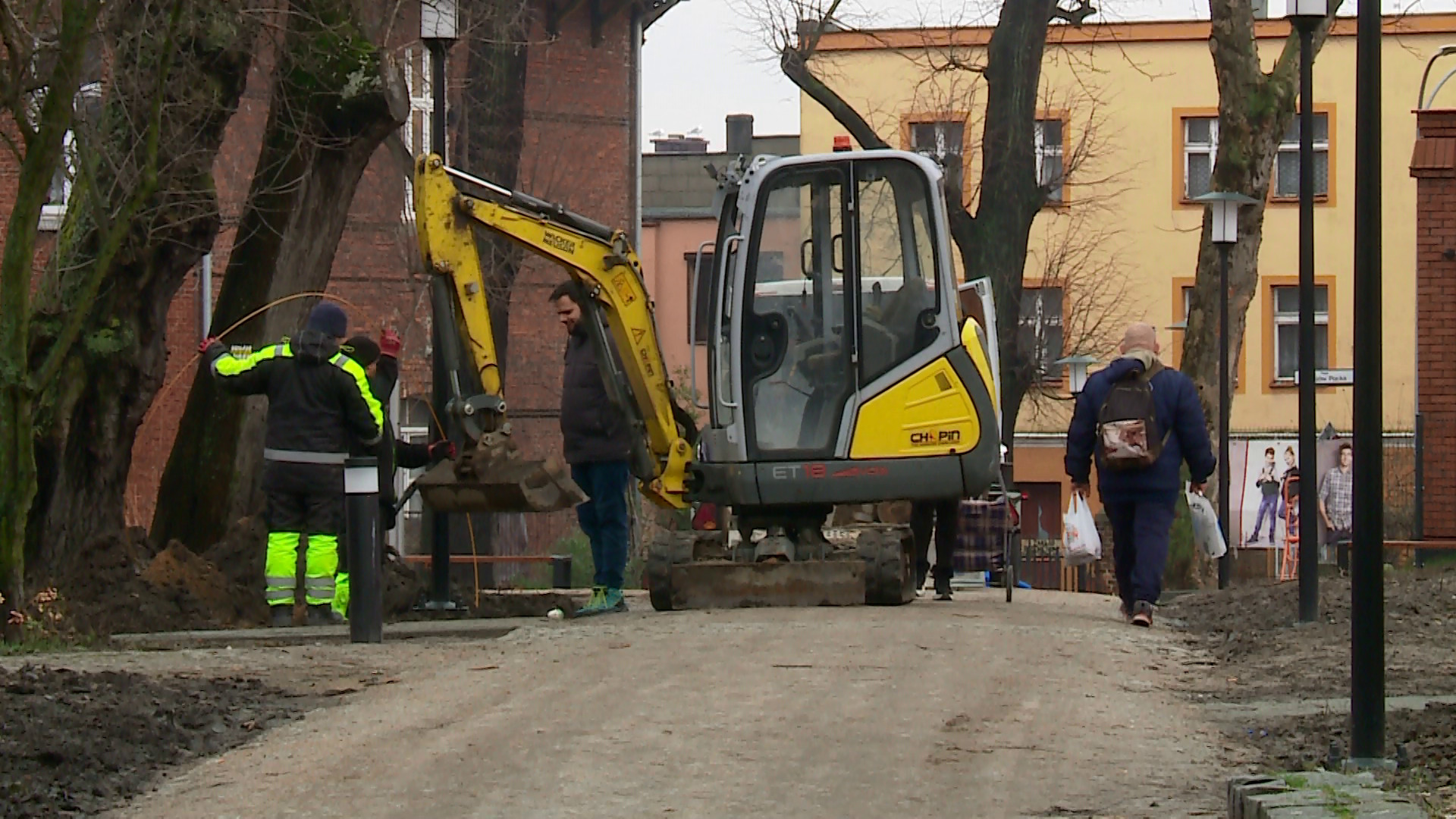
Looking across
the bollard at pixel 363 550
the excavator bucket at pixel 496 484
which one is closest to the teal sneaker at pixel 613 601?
the excavator bucket at pixel 496 484

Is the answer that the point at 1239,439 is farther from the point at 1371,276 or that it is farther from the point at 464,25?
the point at 1371,276

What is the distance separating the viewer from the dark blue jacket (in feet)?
46.7

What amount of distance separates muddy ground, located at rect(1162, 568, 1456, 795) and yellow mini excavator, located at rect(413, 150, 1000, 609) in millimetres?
2017

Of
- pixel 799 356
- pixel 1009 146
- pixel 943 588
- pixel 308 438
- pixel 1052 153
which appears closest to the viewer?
pixel 308 438

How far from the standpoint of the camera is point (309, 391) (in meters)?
13.9

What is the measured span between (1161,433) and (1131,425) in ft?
0.66

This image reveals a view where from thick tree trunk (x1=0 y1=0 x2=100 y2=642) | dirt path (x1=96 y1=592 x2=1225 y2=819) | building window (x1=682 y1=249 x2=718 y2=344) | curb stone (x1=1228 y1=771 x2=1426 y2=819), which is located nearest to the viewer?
curb stone (x1=1228 y1=771 x2=1426 y2=819)

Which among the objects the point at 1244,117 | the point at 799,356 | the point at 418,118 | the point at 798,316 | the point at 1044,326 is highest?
the point at 418,118

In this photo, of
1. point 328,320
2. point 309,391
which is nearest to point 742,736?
point 309,391

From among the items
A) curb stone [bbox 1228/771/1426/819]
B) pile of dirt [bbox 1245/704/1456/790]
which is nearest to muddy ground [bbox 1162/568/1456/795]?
pile of dirt [bbox 1245/704/1456/790]

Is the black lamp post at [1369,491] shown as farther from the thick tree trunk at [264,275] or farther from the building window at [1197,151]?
the building window at [1197,151]

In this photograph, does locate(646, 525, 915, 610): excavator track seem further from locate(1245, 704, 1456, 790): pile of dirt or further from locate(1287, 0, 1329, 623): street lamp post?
locate(1245, 704, 1456, 790): pile of dirt

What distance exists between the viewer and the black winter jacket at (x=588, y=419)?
1481 cm

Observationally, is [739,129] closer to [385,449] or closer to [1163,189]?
[1163,189]
